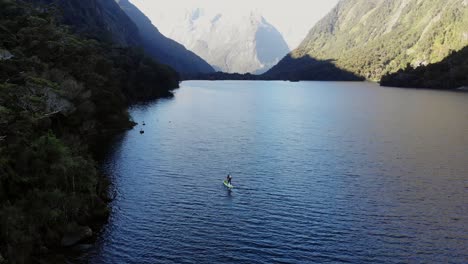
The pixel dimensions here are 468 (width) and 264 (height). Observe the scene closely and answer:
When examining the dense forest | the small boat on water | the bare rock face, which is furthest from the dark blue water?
the dense forest

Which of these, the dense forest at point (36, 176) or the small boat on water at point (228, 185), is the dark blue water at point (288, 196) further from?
the dense forest at point (36, 176)

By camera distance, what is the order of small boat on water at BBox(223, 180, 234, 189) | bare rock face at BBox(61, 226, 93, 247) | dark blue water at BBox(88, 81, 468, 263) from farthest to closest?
small boat on water at BBox(223, 180, 234, 189) < dark blue water at BBox(88, 81, 468, 263) < bare rock face at BBox(61, 226, 93, 247)

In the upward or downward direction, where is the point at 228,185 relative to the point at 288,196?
upward

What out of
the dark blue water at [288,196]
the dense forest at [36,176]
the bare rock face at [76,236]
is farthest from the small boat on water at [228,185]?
the bare rock face at [76,236]

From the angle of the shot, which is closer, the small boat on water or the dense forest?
the dense forest

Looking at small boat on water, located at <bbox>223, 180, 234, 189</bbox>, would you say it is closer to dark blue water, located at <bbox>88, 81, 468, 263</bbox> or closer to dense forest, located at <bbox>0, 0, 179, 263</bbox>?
dark blue water, located at <bbox>88, 81, 468, 263</bbox>

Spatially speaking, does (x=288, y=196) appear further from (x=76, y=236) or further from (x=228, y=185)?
(x=76, y=236)

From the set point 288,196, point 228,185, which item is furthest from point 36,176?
point 288,196

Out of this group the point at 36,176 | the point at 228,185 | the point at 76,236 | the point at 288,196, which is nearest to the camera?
the point at 76,236
